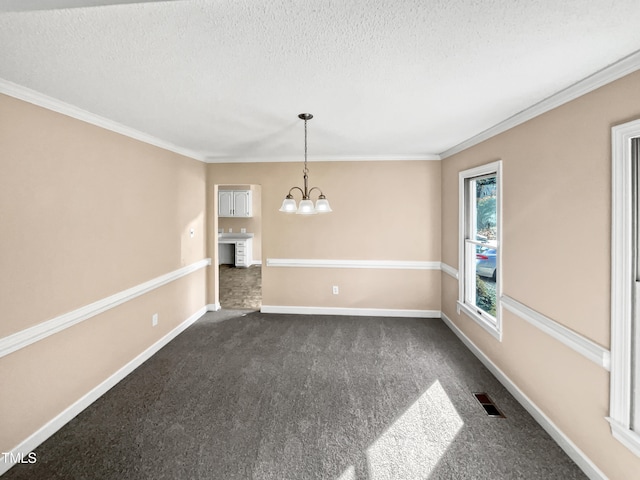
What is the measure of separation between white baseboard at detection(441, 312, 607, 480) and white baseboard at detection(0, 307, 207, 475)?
11.6 ft

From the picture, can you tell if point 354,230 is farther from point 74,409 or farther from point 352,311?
point 74,409

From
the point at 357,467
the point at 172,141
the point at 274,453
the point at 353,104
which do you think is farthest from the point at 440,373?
the point at 172,141

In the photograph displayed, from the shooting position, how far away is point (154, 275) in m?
3.51

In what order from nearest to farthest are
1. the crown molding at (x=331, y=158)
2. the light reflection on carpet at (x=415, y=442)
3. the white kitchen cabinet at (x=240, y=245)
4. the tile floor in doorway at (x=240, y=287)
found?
the light reflection on carpet at (x=415, y=442) → the crown molding at (x=331, y=158) → the tile floor in doorway at (x=240, y=287) → the white kitchen cabinet at (x=240, y=245)

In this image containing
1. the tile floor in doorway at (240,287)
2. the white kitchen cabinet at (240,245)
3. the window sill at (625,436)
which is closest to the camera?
the window sill at (625,436)

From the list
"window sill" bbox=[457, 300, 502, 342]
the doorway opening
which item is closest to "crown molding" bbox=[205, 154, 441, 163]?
"window sill" bbox=[457, 300, 502, 342]

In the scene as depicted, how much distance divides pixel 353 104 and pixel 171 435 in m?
2.76

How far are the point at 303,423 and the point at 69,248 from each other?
2238 millimetres

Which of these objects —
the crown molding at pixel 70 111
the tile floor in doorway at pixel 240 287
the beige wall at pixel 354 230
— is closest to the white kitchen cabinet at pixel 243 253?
the tile floor in doorway at pixel 240 287

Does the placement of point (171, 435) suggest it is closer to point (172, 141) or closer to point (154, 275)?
point (154, 275)

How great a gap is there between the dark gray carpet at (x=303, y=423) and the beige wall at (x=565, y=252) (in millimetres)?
288

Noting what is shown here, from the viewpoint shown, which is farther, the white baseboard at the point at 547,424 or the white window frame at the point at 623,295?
the white baseboard at the point at 547,424

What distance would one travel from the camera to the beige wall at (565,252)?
1762mm

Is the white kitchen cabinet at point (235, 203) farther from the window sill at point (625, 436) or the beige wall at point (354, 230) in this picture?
the window sill at point (625, 436)
